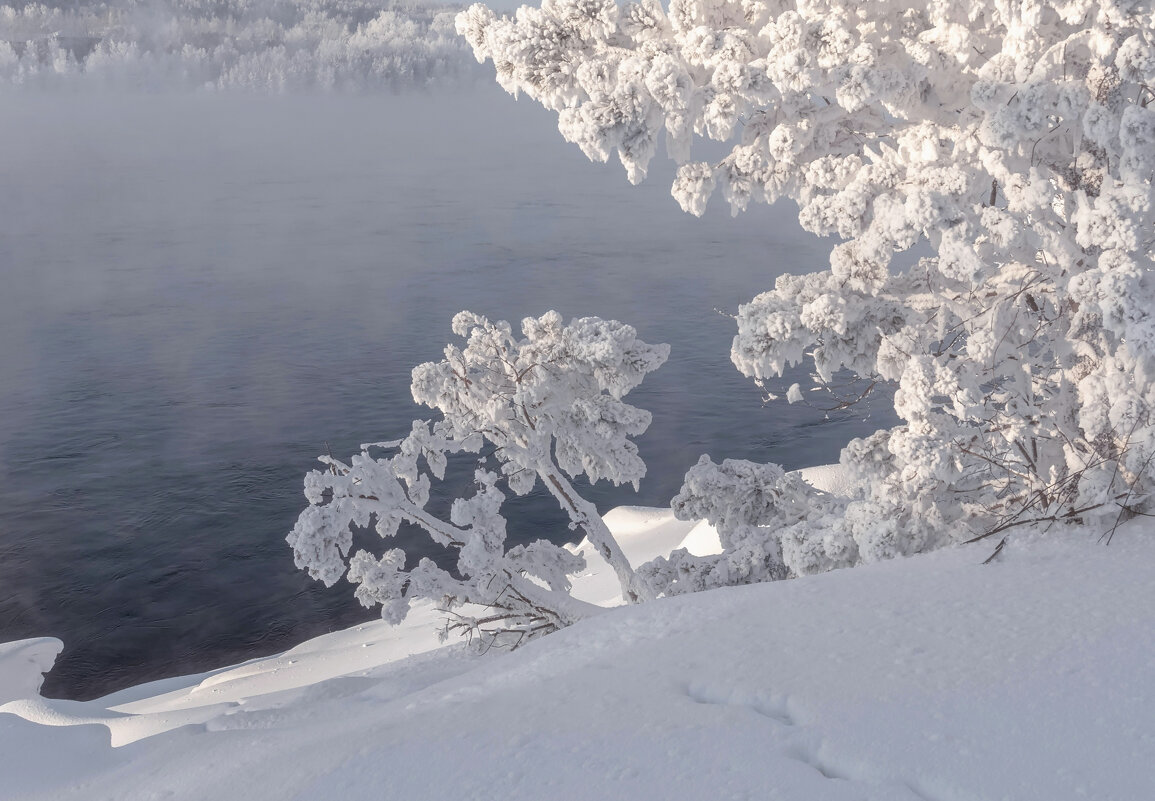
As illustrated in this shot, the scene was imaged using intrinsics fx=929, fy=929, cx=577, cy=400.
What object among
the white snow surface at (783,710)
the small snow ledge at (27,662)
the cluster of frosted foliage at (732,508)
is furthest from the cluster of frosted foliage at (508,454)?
the small snow ledge at (27,662)

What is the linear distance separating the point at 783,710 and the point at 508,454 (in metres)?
7.09

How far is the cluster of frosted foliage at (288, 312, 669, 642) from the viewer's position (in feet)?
33.0

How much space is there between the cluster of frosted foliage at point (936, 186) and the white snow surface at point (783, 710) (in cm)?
146

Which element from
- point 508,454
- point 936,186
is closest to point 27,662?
point 508,454

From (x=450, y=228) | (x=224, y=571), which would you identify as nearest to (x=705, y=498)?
(x=224, y=571)

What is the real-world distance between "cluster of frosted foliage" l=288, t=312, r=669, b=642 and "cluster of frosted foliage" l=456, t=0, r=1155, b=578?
255 cm

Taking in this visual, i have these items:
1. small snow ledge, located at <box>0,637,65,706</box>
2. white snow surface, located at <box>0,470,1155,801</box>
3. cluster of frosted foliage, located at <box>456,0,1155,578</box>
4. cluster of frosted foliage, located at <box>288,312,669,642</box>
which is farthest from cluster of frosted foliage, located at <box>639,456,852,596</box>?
small snow ledge, located at <box>0,637,65,706</box>

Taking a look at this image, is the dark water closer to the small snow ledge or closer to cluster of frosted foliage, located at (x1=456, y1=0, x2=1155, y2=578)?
the small snow ledge

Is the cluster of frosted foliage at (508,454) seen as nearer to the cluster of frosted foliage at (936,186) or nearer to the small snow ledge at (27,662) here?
the cluster of frosted foliage at (936,186)

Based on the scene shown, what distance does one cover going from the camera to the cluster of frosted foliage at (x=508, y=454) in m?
10.1

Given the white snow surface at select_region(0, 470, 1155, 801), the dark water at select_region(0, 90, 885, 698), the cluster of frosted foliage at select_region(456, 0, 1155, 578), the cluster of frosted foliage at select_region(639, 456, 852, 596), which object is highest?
the cluster of frosted foliage at select_region(456, 0, 1155, 578)

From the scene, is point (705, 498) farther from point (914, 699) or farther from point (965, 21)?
point (914, 699)

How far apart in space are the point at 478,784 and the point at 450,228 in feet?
636

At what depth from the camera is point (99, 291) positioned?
416 feet
